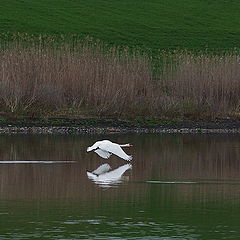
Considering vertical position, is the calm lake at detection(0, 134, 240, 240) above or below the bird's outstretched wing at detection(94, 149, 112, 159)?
below

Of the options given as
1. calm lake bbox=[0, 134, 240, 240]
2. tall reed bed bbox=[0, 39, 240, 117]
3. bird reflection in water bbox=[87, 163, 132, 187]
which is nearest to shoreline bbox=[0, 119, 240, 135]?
tall reed bed bbox=[0, 39, 240, 117]

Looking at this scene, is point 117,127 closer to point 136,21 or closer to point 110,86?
point 110,86

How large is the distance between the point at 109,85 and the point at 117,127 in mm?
1531

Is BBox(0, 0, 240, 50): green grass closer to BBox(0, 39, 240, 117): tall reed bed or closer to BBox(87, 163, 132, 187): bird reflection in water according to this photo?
BBox(0, 39, 240, 117): tall reed bed

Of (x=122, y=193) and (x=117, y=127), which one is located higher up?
(x=117, y=127)

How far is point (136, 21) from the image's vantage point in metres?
56.0

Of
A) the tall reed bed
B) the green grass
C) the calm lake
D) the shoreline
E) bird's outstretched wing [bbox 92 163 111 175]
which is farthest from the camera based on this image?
the green grass

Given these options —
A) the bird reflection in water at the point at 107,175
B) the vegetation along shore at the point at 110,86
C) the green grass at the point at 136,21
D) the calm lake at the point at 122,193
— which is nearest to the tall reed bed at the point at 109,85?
the vegetation along shore at the point at 110,86

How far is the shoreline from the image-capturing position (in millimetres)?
30953

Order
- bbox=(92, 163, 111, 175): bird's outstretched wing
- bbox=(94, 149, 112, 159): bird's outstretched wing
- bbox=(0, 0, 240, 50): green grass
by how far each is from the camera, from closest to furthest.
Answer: bbox=(92, 163, 111, 175): bird's outstretched wing, bbox=(94, 149, 112, 159): bird's outstretched wing, bbox=(0, 0, 240, 50): green grass

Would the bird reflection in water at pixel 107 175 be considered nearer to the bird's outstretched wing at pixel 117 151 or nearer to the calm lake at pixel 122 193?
the calm lake at pixel 122 193

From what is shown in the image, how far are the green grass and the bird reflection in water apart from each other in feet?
90.6

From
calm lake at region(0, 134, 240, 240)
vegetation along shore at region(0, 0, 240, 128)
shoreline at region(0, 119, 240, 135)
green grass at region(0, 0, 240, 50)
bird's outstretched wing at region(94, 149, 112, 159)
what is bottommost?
calm lake at region(0, 134, 240, 240)

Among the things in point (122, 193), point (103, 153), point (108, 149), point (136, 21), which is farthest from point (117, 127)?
point (136, 21)
